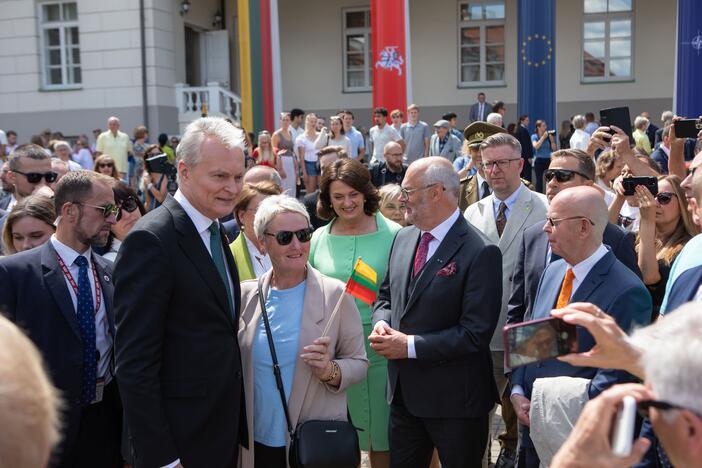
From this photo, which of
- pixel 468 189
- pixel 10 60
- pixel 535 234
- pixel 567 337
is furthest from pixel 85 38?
pixel 567 337

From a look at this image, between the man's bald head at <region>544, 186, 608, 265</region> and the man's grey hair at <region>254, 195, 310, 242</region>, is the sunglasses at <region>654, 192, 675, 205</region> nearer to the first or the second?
the man's bald head at <region>544, 186, 608, 265</region>

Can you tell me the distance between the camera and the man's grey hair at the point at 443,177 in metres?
3.62

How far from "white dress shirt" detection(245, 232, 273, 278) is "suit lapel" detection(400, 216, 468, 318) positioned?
105cm

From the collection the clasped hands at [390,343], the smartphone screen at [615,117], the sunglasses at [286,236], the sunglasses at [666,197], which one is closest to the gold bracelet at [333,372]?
the clasped hands at [390,343]

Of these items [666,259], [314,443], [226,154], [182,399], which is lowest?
[314,443]

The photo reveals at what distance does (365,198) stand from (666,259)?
1789mm

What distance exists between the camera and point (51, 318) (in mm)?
3078

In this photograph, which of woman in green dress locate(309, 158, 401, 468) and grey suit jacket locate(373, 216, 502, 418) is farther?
woman in green dress locate(309, 158, 401, 468)

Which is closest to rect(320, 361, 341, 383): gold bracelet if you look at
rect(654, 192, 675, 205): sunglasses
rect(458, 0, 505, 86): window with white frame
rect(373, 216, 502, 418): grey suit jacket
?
rect(373, 216, 502, 418): grey suit jacket

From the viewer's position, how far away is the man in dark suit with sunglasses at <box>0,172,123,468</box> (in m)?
3.05

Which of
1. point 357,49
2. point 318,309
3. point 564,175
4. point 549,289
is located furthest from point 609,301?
point 357,49

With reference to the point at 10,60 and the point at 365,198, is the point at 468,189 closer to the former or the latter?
the point at 365,198

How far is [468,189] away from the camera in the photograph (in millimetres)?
5809

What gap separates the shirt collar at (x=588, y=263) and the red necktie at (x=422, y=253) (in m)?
0.76
